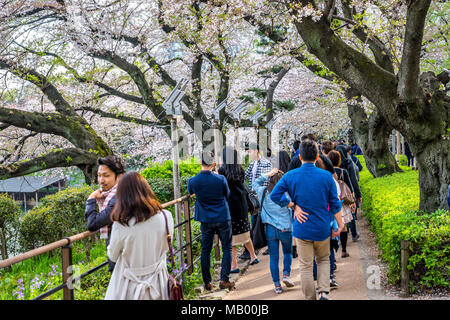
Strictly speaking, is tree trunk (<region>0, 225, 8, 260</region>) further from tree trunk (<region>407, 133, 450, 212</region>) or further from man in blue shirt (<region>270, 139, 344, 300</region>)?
tree trunk (<region>407, 133, 450, 212</region>)

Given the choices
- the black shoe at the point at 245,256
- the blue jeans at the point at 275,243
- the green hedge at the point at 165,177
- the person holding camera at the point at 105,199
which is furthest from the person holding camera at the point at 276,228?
the green hedge at the point at 165,177

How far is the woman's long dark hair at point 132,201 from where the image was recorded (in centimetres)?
275

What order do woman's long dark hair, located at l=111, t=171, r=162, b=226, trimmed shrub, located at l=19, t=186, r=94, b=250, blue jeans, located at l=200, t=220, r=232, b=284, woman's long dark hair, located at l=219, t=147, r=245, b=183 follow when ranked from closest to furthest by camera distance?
woman's long dark hair, located at l=111, t=171, r=162, b=226 → blue jeans, located at l=200, t=220, r=232, b=284 → woman's long dark hair, located at l=219, t=147, r=245, b=183 → trimmed shrub, located at l=19, t=186, r=94, b=250

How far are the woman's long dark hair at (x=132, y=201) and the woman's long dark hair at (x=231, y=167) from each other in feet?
9.79

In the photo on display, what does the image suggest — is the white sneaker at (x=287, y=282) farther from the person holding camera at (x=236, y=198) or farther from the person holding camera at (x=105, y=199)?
the person holding camera at (x=105, y=199)

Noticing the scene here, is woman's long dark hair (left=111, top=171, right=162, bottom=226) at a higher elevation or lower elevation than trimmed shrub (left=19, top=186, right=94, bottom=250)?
higher

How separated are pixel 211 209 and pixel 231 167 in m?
0.95

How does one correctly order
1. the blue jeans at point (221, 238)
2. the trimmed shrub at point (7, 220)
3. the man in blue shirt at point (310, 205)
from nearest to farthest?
1. the man in blue shirt at point (310, 205)
2. the blue jeans at point (221, 238)
3. the trimmed shrub at point (7, 220)

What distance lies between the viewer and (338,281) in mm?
5273

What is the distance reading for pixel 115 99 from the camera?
1748cm

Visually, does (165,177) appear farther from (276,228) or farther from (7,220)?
(276,228)

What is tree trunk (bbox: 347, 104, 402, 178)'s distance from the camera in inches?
475

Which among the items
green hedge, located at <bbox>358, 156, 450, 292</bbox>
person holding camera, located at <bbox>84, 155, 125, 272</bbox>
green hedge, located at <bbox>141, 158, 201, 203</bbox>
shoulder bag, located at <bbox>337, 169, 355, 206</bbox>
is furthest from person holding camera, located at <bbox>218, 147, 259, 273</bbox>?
green hedge, located at <bbox>141, 158, 201, 203</bbox>

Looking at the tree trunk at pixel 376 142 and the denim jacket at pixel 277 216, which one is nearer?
the denim jacket at pixel 277 216
